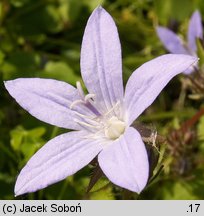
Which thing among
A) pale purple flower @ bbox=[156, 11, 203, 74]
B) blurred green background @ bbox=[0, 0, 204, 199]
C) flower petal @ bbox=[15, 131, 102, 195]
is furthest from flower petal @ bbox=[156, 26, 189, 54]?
flower petal @ bbox=[15, 131, 102, 195]

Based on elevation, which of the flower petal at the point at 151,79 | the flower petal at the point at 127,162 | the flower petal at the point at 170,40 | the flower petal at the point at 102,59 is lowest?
the flower petal at the point at 127,162

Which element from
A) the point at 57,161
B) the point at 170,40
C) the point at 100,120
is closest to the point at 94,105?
the point at 100,120

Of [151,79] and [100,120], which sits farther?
[100,120]

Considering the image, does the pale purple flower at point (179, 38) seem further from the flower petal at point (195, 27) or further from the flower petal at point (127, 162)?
the flower petal at point (127, 162)

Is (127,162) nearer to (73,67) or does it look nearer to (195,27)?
(195,27)

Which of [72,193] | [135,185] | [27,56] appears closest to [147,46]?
[27,56]

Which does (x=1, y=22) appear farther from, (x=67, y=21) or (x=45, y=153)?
(x=45, y=153)

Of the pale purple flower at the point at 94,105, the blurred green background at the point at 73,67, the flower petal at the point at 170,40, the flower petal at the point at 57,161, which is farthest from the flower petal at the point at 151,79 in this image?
the flower petal at the point at 170,40
